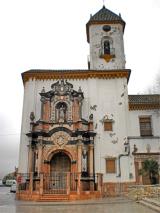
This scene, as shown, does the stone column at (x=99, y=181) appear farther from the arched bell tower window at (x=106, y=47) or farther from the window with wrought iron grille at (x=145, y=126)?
the arched bell tower window at (x=106, y=47)

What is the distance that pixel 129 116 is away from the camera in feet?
89.6

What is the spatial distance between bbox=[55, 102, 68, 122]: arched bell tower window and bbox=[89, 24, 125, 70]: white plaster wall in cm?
563

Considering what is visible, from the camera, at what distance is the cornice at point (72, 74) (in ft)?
91.3

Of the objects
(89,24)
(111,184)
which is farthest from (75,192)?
(89,24)

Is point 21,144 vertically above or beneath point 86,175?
above

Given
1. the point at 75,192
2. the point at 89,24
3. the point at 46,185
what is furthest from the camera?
the point at 89,24

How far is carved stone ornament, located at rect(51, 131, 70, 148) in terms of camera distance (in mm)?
25016

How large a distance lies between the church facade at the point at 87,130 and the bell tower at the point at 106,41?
124 millimetres

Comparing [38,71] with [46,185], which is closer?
[46,185]

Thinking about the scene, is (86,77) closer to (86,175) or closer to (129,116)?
(129,116)

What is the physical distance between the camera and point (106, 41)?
101 feet

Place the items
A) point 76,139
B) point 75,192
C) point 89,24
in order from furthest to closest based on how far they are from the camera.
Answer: point 89,24
point 76,139
point 75,192

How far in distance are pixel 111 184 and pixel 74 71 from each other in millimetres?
11586

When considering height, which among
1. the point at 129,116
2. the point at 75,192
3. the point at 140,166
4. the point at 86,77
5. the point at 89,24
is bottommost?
the point at 75,192
